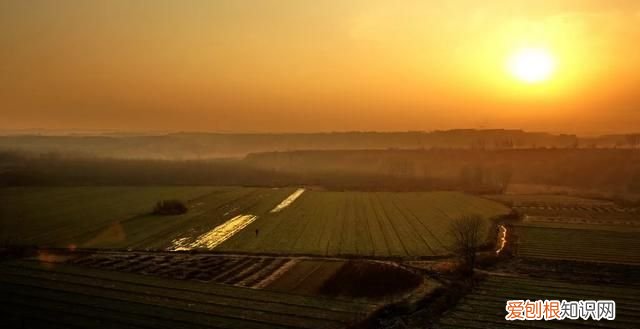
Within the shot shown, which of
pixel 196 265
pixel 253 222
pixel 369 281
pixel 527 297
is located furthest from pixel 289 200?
pixel 527 297

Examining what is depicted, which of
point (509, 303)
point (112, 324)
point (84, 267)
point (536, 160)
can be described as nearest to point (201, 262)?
point (84, 267)

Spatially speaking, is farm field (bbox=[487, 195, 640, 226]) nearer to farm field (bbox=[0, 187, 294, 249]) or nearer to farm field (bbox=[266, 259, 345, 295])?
farm field (bbox=[266, 259, 345, 295])

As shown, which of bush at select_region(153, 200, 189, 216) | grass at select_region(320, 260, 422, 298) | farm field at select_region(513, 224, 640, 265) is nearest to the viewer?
grass at select_region(320, 260, 422, 298)

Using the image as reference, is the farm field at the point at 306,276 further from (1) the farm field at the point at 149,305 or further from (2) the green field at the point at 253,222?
(2) the green field at the point at 253,222

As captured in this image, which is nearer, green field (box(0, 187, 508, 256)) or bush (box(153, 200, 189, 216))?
Answer: green field (box(0, 187, 508, 256))

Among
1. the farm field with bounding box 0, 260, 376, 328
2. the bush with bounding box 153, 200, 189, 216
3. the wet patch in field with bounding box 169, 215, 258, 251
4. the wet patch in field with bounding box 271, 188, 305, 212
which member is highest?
the wet patch in field with bounding box 271, 188, 305, 212

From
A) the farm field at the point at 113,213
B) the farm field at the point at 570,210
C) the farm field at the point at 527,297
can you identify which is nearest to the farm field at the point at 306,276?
the farm field at the point at 527,297

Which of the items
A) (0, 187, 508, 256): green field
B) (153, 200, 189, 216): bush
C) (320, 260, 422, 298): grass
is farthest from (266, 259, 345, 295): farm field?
(153, 200, 189, 216): bush
